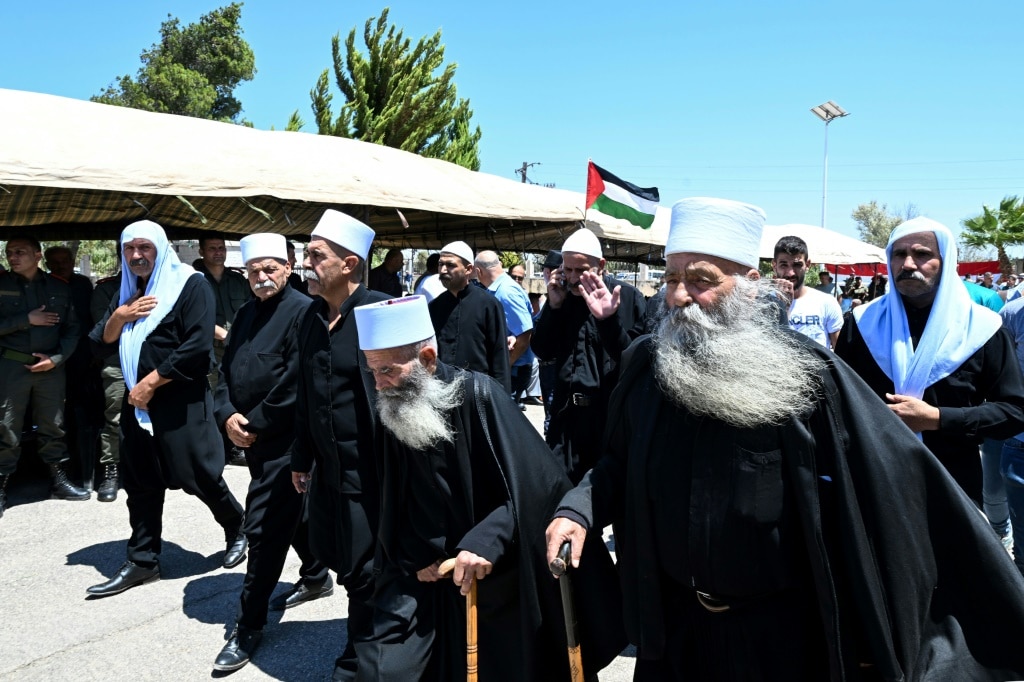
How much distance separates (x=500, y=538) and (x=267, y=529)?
1870mm

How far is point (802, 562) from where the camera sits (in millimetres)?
2152

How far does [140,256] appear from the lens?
5047 mm

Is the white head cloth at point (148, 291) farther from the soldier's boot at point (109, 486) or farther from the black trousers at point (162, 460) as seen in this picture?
→ the soldier's boot at point (109, 486)

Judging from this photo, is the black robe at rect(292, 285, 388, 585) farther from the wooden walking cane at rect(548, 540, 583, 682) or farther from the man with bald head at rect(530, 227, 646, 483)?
the man with bald head at rect(530, 227, 646, 483)

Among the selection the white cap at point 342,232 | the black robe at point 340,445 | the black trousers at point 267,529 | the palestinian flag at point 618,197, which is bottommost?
the black trousers at point 267,529

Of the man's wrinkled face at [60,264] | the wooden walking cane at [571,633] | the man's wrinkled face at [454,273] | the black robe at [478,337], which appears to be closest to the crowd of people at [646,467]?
the wooden walking cane at [571,633]

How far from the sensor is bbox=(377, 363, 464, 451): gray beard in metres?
2.75

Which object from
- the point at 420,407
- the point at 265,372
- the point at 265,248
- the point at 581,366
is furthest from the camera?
the point at 581,366

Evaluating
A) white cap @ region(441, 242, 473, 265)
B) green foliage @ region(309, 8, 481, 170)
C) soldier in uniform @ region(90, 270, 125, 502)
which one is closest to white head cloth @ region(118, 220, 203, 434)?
white cap @ region(441, 242, 473, 265)

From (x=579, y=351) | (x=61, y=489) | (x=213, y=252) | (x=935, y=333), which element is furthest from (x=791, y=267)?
(x=61, y=489)

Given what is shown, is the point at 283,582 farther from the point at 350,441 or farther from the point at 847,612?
the point at 847,612

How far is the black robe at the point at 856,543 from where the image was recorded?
207 centimetres

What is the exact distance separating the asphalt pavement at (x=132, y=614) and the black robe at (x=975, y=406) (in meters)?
1.83

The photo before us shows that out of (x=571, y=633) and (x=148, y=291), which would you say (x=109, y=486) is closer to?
(x=148, y=291)
